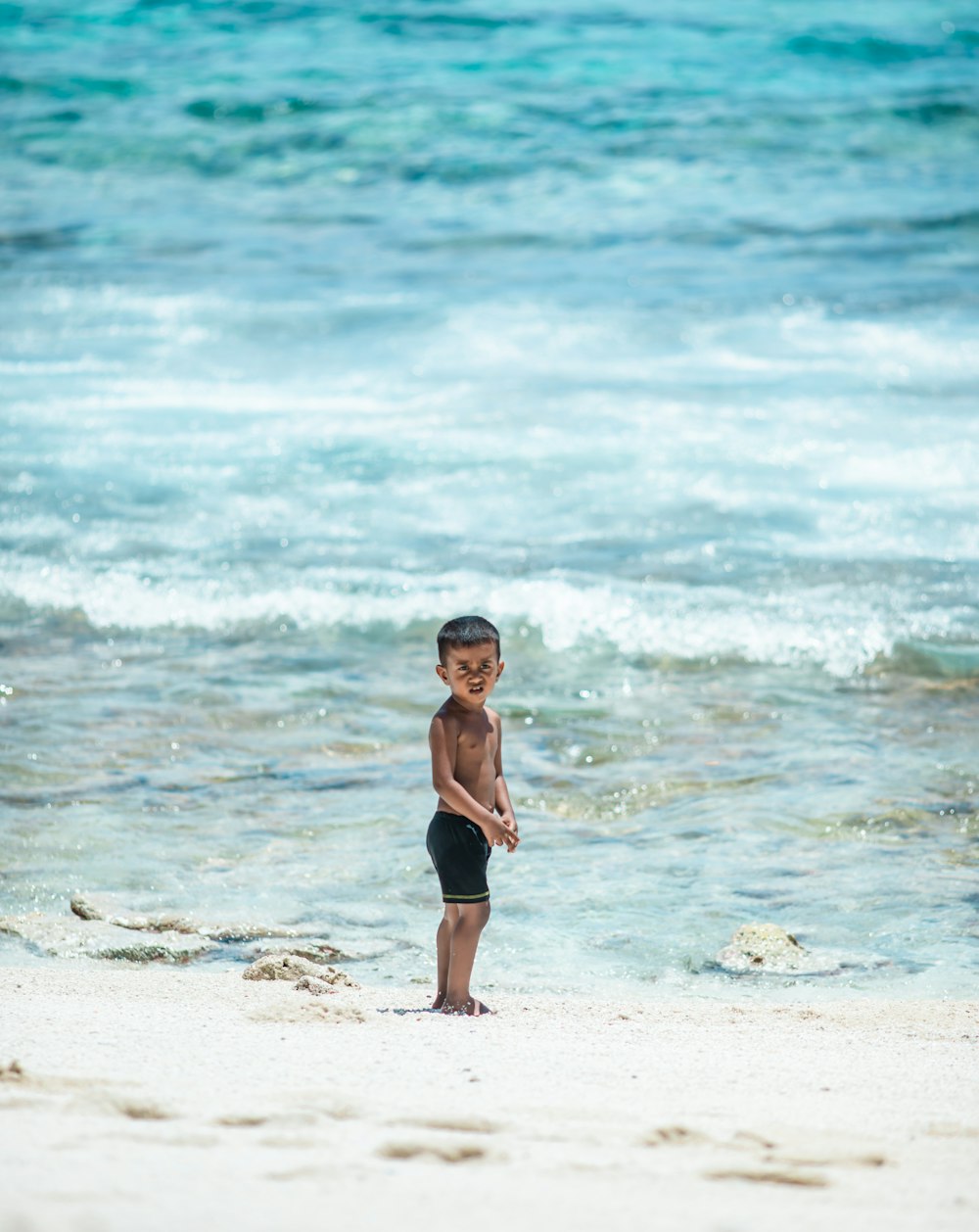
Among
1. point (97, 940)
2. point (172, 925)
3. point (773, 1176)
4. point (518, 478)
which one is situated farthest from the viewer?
point (518, 478)

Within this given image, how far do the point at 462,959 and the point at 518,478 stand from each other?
22.2 ft

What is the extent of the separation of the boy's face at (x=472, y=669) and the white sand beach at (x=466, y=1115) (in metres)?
0.85

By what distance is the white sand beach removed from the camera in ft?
7.66

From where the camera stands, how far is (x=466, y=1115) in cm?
280

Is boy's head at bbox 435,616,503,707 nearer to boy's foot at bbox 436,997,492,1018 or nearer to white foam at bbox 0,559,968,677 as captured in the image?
boy's foot at bbox 436,997,492,1018

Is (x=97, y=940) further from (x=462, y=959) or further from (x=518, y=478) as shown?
(x=518, y=478)

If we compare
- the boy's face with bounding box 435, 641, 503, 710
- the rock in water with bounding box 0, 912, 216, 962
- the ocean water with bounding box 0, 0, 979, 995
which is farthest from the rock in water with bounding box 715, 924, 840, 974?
the rock in water with bounding box 0, 912, 216, 962

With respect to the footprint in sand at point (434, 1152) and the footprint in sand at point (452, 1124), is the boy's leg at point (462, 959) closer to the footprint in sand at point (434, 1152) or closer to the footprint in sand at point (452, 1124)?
the footprint in sand at point (452, 1124)

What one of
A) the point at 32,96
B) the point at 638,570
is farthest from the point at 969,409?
the point at 32,96

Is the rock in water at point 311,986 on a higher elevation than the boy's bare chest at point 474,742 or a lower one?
lower

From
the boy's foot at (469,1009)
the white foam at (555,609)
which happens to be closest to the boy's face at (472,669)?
the boy's foot at (469,1009)

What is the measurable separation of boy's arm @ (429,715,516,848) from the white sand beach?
486mm

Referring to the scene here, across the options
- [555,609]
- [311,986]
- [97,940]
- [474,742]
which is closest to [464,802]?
[474,742]

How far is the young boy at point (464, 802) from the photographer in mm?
3994
